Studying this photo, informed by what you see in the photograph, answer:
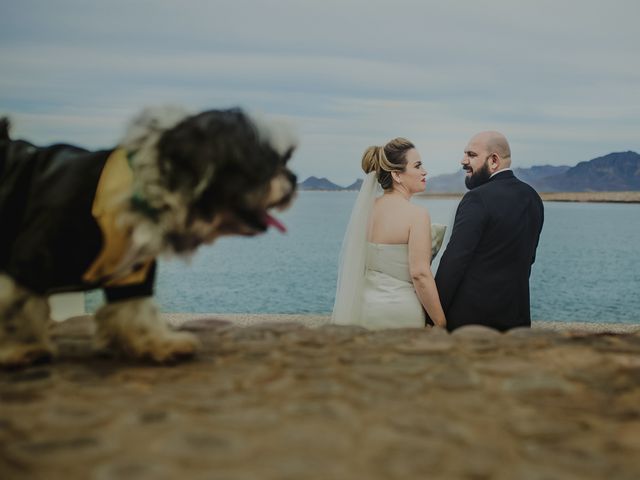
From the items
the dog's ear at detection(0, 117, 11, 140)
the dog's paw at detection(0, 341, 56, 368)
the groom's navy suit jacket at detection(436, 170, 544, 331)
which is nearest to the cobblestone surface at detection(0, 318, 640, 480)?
the dog's paw at detection(0, 341, 56, 368)

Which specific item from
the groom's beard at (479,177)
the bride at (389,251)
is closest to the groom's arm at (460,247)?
the bride at (389,251)

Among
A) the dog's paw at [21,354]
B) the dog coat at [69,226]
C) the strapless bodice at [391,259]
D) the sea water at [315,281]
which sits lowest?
the sea water at [315,281]

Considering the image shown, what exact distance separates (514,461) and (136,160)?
167 cm

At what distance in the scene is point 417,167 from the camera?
5.13 metres

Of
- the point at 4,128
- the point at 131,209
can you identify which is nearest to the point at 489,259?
the point at 131,209

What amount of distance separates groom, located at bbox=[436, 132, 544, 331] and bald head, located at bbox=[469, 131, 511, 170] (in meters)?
0.35

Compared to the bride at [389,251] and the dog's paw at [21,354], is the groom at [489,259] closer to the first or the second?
the bride at [389,251]

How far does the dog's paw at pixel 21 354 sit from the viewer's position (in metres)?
2.83

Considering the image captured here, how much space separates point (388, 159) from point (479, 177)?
88 cm

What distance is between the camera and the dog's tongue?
8.75 ft

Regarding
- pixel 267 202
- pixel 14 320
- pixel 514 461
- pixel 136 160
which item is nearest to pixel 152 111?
pixel 136 160

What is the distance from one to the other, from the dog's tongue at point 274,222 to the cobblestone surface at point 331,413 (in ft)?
1.96

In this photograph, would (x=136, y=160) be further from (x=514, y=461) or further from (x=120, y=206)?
(x=514, y=461)

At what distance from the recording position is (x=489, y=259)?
516cm
